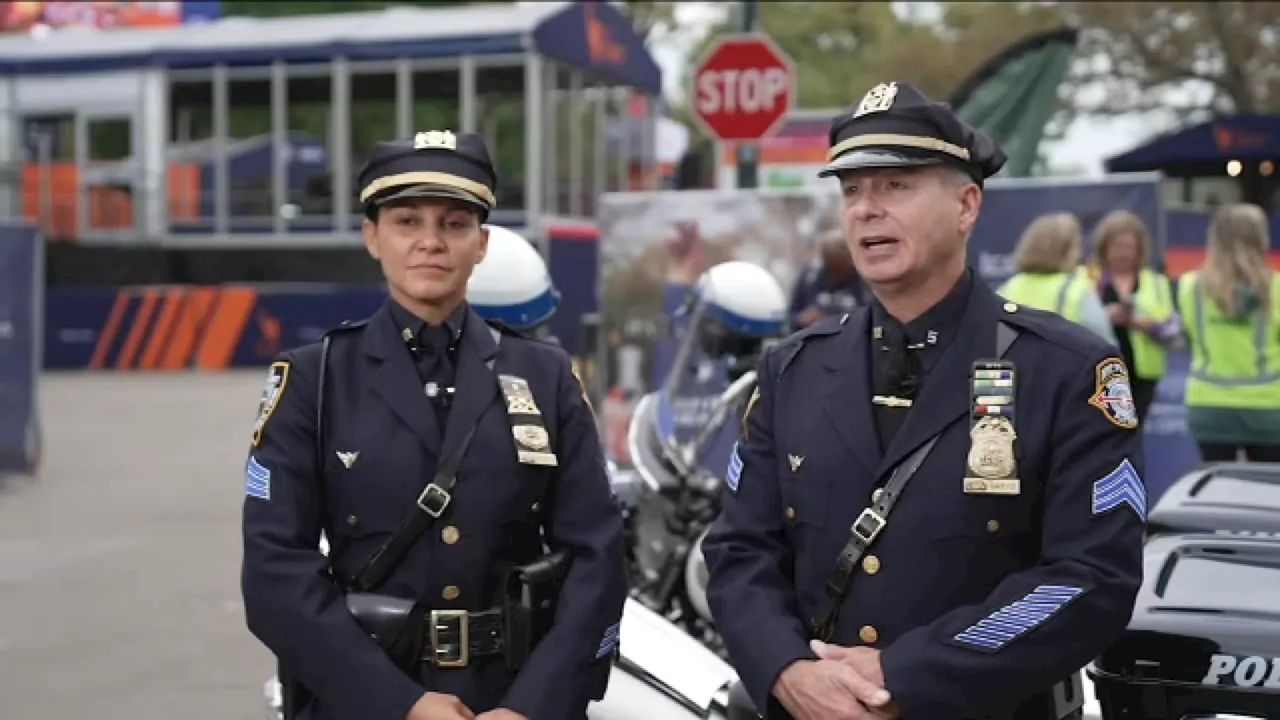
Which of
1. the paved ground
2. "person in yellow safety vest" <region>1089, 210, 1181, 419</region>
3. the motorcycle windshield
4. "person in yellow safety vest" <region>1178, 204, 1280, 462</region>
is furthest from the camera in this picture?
"person in yellow safety vest" <region>1089, 210, 1181, 419</region>

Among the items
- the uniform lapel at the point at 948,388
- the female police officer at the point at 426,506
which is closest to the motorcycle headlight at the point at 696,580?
the female police officer at the point at 426,506

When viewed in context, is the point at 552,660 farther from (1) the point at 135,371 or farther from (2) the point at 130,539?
(1) the point at 135,371

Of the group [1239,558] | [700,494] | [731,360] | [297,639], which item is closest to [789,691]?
[297,639]

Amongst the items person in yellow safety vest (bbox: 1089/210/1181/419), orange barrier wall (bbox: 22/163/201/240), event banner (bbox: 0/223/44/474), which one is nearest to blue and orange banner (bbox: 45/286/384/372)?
orange barrier wall (bbox: 22/163/201/240)

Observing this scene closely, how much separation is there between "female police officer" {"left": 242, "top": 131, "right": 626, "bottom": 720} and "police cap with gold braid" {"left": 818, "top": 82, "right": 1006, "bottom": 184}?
71cm

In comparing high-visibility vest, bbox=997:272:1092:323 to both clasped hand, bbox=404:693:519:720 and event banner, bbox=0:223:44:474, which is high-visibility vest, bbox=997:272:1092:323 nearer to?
clasped hand, bbox=404:693:519:720

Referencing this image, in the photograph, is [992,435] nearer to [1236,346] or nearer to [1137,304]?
[1236,346]

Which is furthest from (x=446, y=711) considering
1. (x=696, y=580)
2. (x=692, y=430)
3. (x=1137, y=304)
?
(x=1137, y=304)

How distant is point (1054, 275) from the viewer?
723cm

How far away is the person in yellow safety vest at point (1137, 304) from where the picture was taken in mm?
7848

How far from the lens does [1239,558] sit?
3184mm

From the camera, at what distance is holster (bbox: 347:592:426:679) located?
278 cm

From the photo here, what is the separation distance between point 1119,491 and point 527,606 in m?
1.01

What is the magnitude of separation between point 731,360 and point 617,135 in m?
19.1
